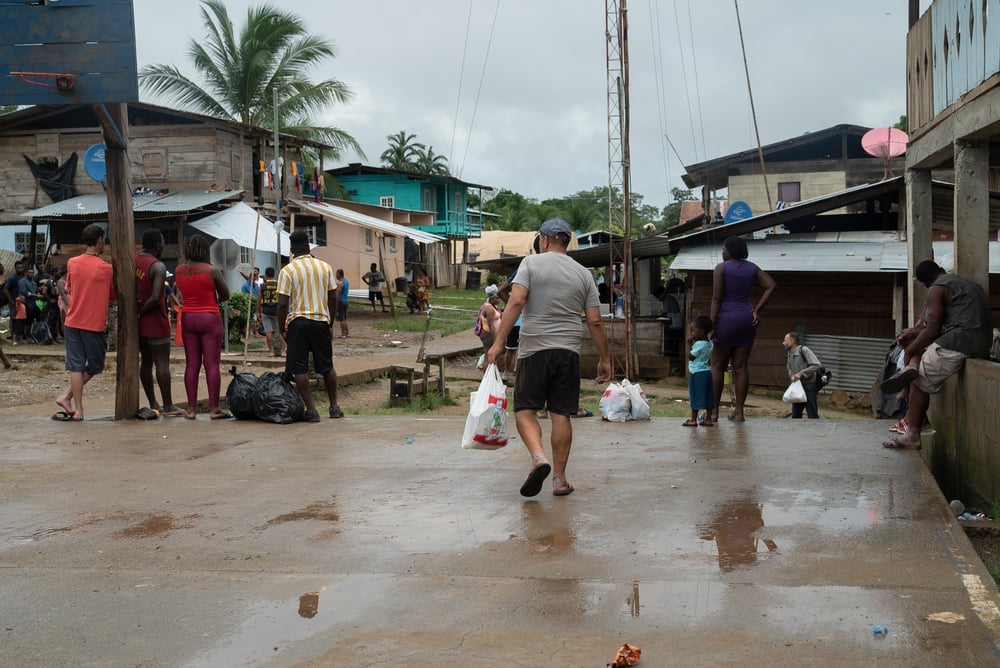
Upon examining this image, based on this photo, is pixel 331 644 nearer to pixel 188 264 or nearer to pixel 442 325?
pixel 188 264

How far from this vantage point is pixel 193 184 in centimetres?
2788

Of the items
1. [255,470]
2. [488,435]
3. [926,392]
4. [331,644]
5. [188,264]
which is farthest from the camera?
[188,264]

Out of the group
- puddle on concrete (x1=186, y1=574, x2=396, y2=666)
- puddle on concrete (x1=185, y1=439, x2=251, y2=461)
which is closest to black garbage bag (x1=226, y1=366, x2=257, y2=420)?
puddle on concrete (x1=185, y1=439, x2=251, y2=461)

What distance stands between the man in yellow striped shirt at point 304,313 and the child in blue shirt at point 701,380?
3366 mm

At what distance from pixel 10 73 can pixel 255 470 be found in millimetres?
4503

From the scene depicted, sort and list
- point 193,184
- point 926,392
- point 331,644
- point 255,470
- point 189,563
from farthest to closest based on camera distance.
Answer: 1. point 193,184
2. point 926,392
3. point 255,470
4. point 189,563
5. point 331,644

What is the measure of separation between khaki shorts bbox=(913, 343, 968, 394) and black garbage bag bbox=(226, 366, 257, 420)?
19.1ft

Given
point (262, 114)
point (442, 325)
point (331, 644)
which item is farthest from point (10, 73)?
point (262, 114)

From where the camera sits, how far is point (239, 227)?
24906 millimetres

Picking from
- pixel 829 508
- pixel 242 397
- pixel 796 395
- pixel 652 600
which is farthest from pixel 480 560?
pixel 796 395

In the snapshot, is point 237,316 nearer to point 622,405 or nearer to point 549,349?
point 622,405

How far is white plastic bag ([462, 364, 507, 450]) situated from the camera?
6172 millimetres

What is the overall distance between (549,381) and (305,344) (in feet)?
12.9

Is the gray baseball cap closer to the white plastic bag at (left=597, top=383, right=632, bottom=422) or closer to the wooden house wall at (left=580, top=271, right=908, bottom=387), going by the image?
the white plastic bag at (left=597, top=383, right=632, bottom=422)
